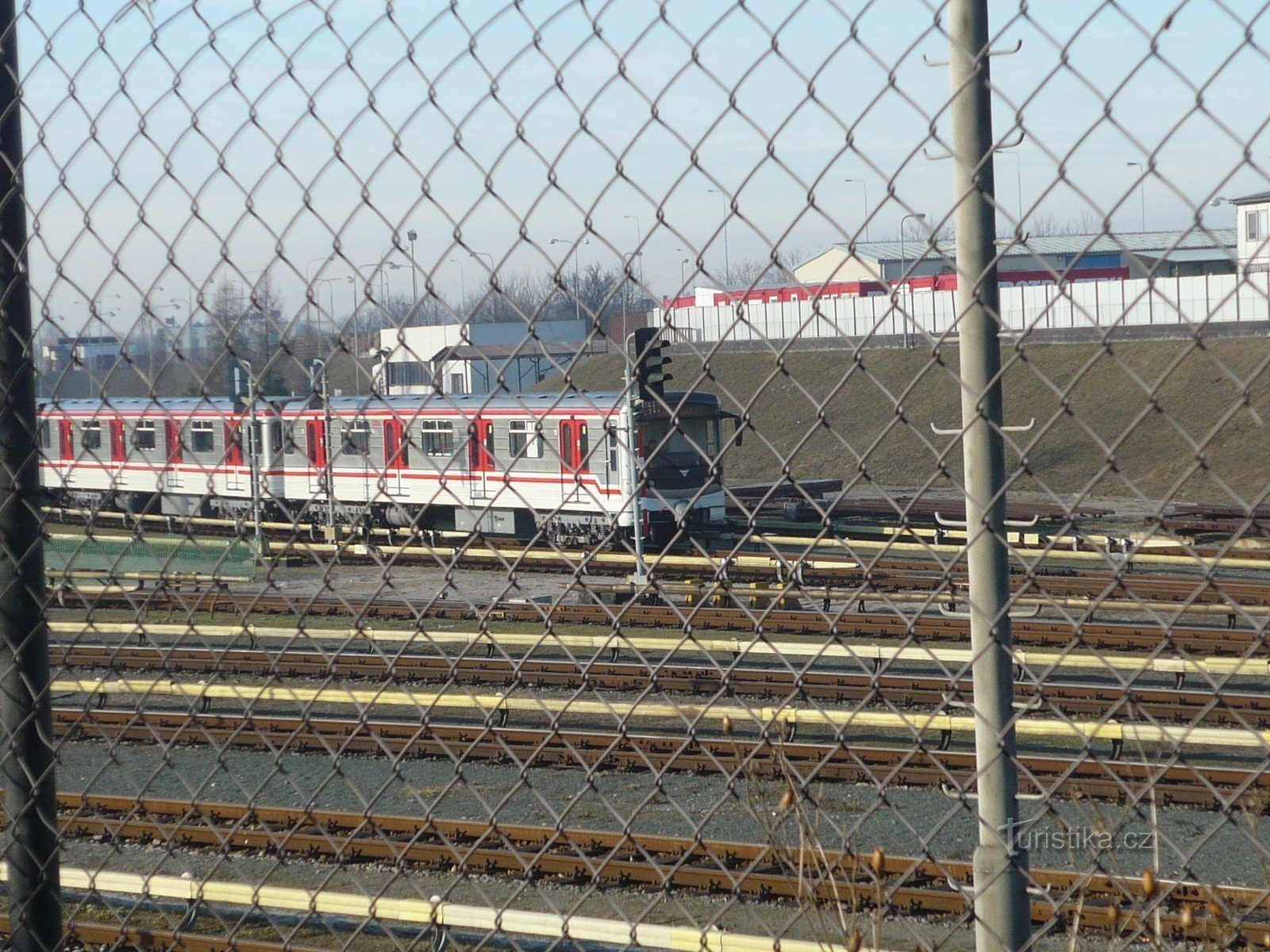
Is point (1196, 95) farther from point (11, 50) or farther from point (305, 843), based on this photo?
point (305, 843)

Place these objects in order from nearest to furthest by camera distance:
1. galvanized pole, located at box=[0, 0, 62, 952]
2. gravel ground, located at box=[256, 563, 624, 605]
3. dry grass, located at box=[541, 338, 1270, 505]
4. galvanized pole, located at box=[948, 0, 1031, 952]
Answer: galvanized pole, located at box=[948, 0, 1031, 952] < galvanized pole, located at box=[0, 0, 62, 952] < gravel ground, located at box=[256, 563, 624, 605] < dry grass, located at box=[541, 338, 1270, 505]

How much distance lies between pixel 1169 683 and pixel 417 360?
10017 millimetres

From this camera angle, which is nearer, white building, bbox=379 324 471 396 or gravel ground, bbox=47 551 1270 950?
white building, bbox=379 324 471 396

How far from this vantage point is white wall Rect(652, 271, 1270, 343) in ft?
5.39

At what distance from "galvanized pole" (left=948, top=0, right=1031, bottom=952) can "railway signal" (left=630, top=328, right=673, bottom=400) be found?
0.51 m

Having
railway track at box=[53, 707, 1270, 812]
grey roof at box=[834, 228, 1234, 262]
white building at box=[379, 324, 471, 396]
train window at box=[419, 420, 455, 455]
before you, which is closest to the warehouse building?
grey roof at box=[834, 228, 1234, 262]

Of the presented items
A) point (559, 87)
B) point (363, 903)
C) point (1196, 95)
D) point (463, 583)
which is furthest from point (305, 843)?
point (463, 583)

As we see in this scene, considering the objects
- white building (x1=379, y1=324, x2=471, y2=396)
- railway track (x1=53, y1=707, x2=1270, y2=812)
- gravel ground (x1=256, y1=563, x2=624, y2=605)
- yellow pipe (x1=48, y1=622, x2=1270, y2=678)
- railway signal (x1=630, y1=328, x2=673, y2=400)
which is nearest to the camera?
railway signal (x1=630, y1=328, x2=673, y2=400)

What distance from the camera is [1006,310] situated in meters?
2.27

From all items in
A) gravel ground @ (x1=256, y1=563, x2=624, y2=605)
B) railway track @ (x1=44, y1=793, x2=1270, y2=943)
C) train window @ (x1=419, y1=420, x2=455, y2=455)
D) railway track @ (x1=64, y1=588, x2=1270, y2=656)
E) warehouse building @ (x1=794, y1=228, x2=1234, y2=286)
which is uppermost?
warehouse building @ (x1=794, y1=228, x2=1234, y2=286)

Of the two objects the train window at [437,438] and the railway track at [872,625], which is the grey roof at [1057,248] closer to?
the railway track at [872,625]

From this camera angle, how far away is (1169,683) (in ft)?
34.4

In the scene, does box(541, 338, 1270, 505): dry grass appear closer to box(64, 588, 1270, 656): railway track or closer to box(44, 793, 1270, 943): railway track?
box(64, 588, 1270, 656): railway track

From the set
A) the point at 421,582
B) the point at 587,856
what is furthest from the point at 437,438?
the point at 587,856
